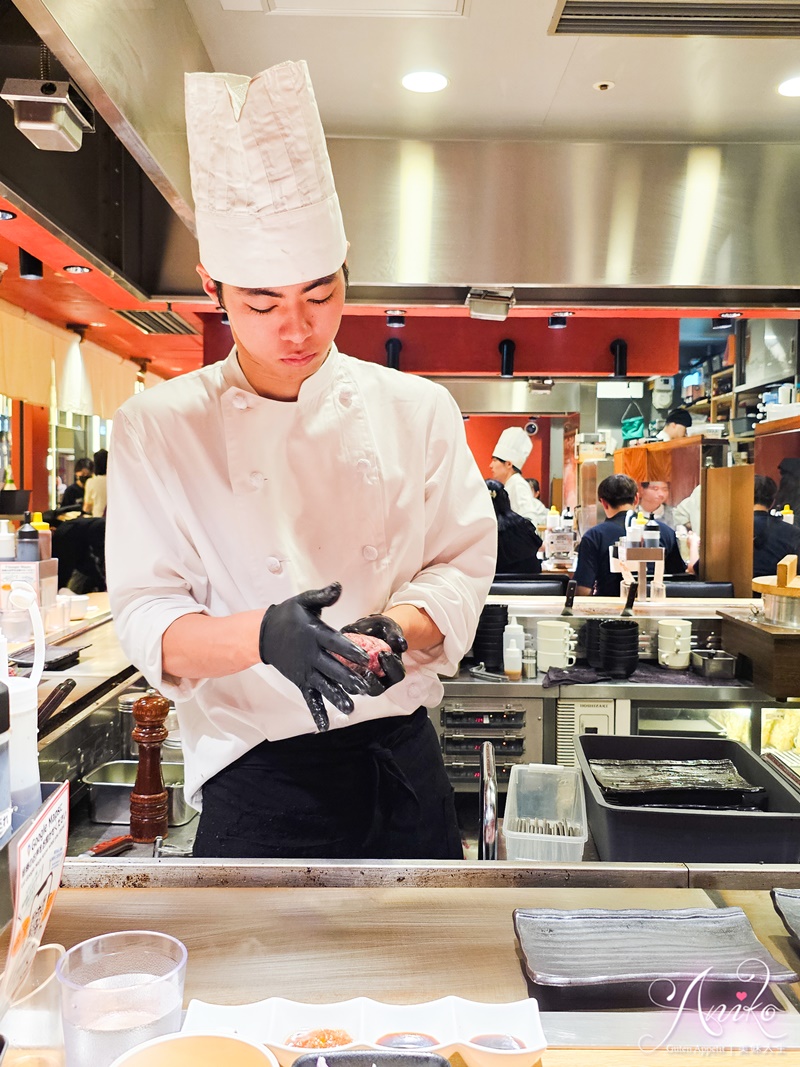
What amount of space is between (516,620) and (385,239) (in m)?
1.65

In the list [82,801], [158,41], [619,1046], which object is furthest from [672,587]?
[619,1046]

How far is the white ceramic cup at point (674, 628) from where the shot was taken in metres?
3.57

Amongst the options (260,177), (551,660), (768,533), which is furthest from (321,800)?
(768,533)

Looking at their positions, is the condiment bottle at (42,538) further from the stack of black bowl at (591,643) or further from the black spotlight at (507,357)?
the black spotlight at (507,357)

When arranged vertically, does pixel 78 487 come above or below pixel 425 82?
below

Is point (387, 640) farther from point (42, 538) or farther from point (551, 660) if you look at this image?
point (551, 660)

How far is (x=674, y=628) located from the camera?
3.58 metres

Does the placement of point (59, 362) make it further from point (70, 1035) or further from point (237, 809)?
point (70, 1035)

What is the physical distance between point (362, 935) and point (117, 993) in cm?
33

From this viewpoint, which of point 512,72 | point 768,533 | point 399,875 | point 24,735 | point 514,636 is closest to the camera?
point 24,735

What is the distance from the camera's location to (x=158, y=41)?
188 centimetres

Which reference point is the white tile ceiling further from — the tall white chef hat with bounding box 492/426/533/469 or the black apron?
the tall white chef hat with bounding box 492/426/533/469

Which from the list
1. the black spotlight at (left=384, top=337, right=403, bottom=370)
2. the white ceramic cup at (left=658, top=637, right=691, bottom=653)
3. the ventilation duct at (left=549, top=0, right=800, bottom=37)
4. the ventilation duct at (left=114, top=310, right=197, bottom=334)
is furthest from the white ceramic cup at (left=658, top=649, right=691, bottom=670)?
the ventilation duct at (left=114, top=310, right=197, bottom=334)

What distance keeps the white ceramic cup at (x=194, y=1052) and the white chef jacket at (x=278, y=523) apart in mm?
609
